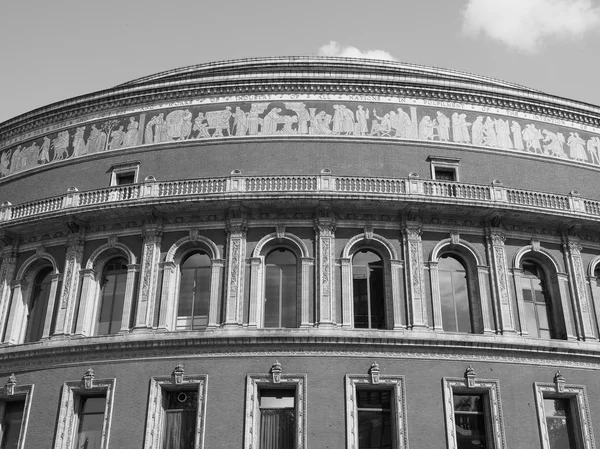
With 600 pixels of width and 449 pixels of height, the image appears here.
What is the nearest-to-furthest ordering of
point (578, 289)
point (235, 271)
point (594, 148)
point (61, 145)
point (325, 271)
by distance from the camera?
point (325, 271) → point (235, 271) → point (578, 289) → point (594, 148) → point (61, 145)

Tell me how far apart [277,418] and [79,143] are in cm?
1401

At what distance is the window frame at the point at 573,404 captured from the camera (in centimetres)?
2155

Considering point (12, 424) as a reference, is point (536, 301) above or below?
above

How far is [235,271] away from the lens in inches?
904

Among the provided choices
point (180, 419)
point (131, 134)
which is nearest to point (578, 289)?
point (180, 419)

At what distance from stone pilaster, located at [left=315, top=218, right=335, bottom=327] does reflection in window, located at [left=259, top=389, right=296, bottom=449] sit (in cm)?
250

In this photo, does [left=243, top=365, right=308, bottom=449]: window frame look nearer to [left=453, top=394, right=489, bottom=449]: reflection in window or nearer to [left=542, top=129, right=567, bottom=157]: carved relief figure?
[left=453, top=394, right=489, bottom=449]: reflection in window

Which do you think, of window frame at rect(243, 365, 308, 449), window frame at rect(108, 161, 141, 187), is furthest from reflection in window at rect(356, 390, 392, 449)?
window frame at rect(108, 161, 141, 187)

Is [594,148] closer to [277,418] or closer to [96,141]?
[277,418]

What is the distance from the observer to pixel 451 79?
1098 inches

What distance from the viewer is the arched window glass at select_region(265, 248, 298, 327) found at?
2273 cm

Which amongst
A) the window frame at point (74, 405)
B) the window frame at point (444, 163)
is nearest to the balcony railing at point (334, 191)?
the window frame at point (444, 163)

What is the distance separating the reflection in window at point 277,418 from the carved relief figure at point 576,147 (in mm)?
14925

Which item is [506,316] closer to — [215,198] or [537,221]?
[537,221]
